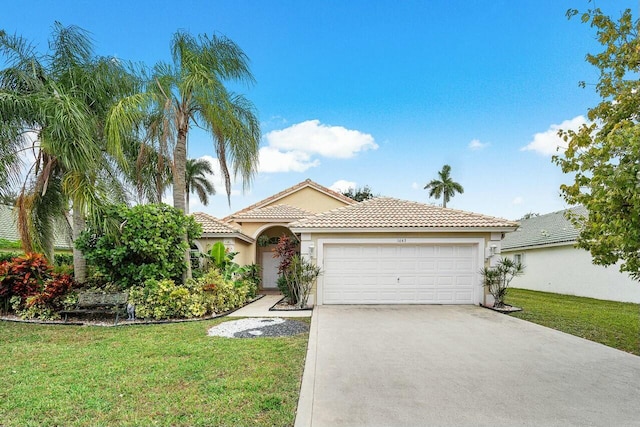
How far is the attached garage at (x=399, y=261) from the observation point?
39.8 feet

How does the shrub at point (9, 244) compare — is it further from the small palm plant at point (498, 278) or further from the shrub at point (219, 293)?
the small palm plant at point (498, 278)

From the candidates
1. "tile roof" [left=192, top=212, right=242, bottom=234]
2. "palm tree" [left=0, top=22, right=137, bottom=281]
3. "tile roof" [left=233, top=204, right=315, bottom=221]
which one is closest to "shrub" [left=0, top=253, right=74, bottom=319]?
"palm tree" [left=0, top=22, right=137, bottom=281]

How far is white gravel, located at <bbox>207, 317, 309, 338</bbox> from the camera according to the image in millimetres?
7875

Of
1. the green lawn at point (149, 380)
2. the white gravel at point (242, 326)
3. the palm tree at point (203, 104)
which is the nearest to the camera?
the green lawn at point (149, 380)

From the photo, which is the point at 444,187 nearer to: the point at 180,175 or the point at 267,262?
the point at 267,262

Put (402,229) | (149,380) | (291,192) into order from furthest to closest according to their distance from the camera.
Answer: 1. (291,192)
2. (402,229)
3. (149,380)

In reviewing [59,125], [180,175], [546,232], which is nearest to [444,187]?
[546,232]

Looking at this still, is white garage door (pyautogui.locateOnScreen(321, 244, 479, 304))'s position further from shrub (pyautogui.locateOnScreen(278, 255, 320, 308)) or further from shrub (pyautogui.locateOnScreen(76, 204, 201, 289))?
shrub (pyautogui.locateOnScreen(76, 204, 201, 289))

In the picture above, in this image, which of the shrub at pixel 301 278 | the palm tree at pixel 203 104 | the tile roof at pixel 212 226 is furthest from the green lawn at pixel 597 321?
the tile roof at pixel 212 226

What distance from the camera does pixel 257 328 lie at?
8.50 meters

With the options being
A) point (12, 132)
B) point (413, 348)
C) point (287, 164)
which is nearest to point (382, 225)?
point (413, 348)

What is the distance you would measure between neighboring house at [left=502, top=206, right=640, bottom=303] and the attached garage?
4.50m

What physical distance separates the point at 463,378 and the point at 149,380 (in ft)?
15.6

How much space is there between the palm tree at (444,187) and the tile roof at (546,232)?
1881 centimetres
